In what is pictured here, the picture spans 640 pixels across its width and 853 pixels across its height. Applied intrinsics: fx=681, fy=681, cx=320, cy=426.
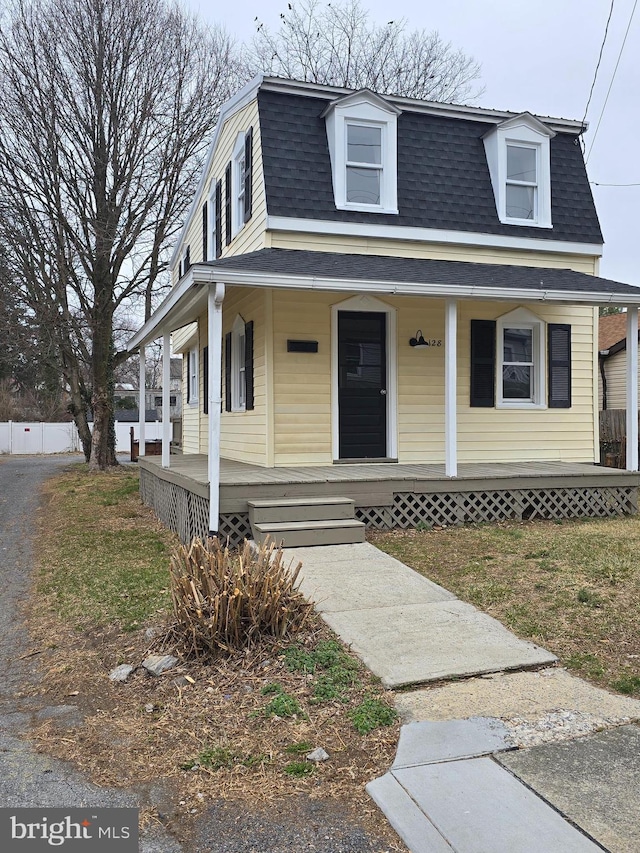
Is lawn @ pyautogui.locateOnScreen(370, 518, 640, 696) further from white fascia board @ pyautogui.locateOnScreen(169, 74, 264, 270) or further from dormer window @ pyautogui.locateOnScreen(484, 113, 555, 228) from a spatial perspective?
white fascia board @ pyautogui.locateOnScreen(169, 74, 264, 270)

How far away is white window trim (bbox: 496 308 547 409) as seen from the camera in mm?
10156

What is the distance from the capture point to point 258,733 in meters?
3.35

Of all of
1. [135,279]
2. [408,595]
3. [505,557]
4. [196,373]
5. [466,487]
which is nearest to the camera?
[408,595]

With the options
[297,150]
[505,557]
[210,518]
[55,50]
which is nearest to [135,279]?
[55,50]

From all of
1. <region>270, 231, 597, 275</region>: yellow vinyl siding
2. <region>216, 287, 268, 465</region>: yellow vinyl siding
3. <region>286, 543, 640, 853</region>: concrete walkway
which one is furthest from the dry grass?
<region>270, 231, 597, 275</region>: yellow vinyl siding

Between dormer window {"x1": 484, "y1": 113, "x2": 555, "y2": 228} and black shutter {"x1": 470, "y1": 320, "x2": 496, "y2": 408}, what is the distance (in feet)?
5.91

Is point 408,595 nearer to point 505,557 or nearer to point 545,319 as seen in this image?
point 505,557

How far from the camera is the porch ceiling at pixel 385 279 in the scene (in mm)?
7484

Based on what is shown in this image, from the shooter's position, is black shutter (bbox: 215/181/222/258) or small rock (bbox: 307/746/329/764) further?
black shutter (bbox: 215/181/222/258)

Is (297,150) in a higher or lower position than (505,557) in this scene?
higher

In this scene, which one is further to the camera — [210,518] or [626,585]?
[210,518]

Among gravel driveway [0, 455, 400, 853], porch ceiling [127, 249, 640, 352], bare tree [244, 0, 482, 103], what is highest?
bare tree [244, 0, 482, 103]

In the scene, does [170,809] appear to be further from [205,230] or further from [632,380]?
[205,230]

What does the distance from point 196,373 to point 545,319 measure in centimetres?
762
